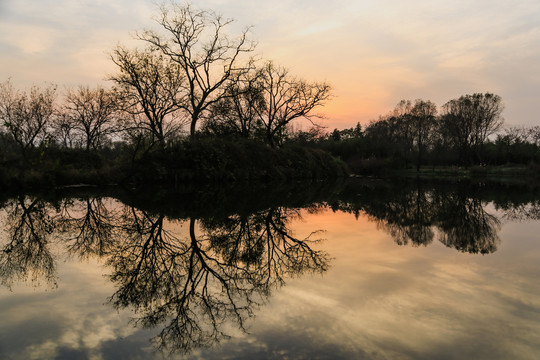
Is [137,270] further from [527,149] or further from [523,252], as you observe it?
[527,149]

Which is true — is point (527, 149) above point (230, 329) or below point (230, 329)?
above

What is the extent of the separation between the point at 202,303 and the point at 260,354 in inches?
58.4

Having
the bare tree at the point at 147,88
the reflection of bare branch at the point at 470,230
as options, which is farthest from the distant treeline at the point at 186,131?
the reflection of bare branch at the point at 470,230

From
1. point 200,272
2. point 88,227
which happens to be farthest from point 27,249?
point 200,272

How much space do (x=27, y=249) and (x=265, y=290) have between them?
5.47 metres

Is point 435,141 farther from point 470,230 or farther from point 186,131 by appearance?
point 470,230

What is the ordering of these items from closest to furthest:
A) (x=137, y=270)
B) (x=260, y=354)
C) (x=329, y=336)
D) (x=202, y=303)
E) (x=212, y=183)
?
(x=260, y=354) → (x=329, y=336) → (x=202, y=303) → (x=137, y=270) → (x=212, y=183)

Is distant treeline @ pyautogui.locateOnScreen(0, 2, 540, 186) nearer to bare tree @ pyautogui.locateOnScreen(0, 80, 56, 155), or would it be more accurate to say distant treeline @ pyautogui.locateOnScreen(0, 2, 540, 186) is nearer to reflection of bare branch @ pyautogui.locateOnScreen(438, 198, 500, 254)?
bare tree @ pyautogui.locateOnScreen(0, 80, 56, 155)

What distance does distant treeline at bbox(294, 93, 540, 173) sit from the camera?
198 ft

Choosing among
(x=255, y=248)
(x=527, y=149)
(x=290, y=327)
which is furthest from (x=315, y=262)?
(x=527, y=149)

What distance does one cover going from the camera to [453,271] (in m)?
6.10

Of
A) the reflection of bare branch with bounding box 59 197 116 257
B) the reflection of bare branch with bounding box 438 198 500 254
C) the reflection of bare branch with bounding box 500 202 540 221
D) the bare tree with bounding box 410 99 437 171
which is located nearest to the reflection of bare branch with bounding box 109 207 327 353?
the reflection of bare branch with bounding box 59 197 116 257

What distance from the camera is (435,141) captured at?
73750 mm

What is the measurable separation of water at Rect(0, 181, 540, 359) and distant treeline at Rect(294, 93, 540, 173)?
44868 millimetres
